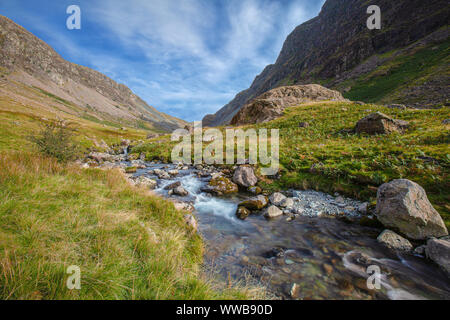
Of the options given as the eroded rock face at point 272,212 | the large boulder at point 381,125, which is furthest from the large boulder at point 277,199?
the large boulder at point 381,125

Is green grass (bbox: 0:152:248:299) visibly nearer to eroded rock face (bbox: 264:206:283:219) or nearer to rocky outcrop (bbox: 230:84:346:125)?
eroded rock face (bbox: 264:206:283:219)

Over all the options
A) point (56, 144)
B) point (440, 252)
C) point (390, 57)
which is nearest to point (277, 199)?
point (440, 252)

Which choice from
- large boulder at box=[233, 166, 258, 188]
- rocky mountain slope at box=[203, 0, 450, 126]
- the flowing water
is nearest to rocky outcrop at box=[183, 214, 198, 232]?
the flowing water

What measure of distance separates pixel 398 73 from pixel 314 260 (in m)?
95.6

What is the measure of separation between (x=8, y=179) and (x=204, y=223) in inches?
273

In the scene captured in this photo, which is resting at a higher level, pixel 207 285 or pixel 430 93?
pixel 430 93

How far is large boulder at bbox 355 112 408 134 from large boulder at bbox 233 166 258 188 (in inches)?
545

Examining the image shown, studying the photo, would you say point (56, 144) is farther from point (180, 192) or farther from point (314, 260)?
point (314, 260)

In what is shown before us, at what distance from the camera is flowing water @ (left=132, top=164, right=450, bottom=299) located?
4750mm

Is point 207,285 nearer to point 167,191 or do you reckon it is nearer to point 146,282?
point 146,282

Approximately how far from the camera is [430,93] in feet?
134

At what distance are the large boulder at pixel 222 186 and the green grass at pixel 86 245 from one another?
6310 mm

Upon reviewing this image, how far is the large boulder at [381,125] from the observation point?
667 inches
